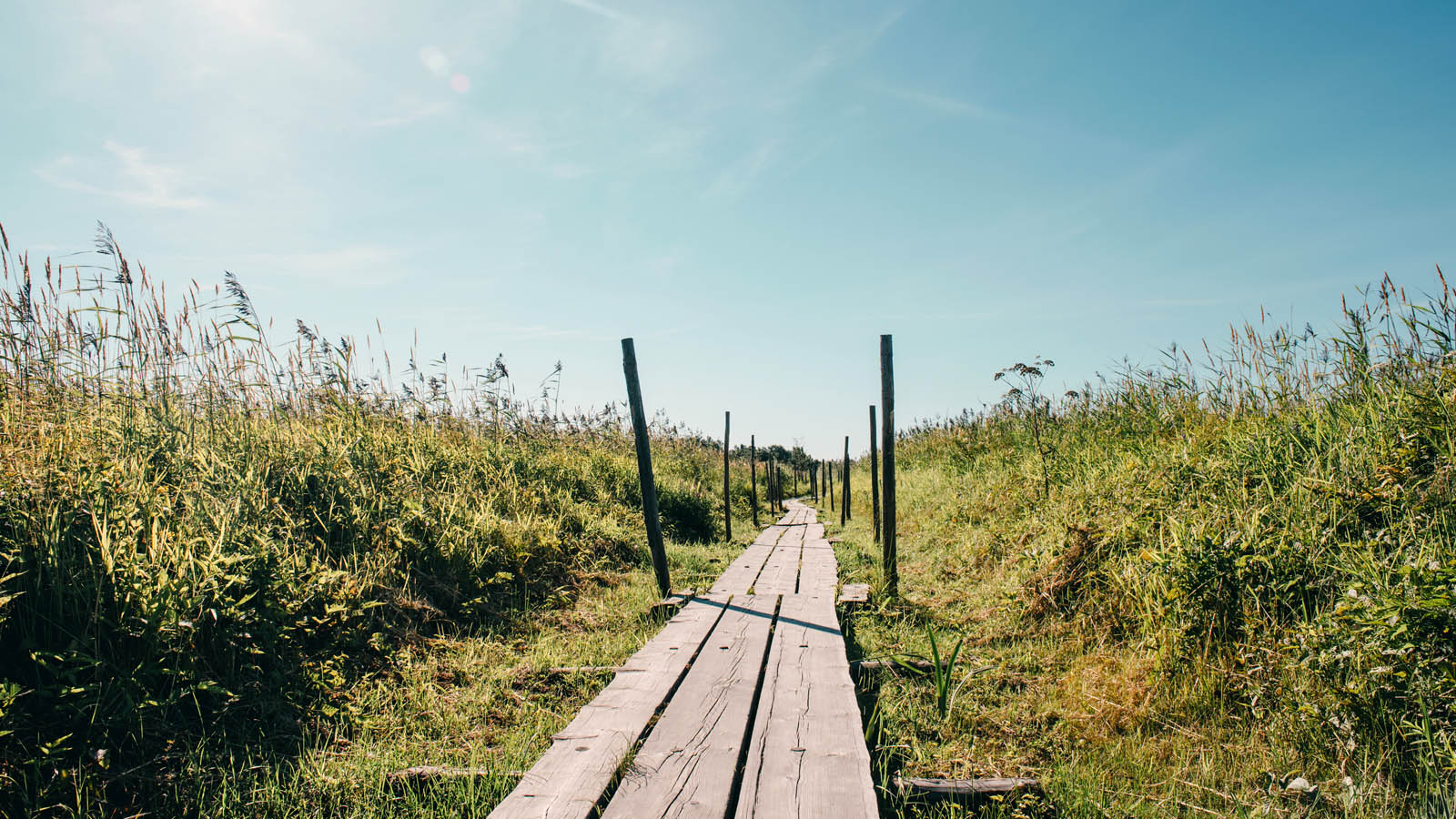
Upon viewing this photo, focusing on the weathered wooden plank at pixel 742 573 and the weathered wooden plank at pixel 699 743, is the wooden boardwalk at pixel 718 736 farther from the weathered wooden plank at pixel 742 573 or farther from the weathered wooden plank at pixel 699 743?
the weathered wooden plank at pixel 742 573

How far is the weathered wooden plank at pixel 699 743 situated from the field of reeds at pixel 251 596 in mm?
584

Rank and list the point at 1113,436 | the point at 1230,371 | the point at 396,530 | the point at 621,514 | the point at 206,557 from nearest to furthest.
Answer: the point at 206,557 → the point at 396,530 → the point at 1230,371 → the point at 1113,436 → the point at 621,514

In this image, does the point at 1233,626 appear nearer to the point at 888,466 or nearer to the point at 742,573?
the point at 888,466

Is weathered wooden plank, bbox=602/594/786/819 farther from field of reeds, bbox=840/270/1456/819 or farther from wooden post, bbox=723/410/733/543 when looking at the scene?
wooden post, bbox=723/410/733/543

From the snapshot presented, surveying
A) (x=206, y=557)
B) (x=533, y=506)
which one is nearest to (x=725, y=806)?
(x=206, y=557)

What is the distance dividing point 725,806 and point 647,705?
2.91 ft

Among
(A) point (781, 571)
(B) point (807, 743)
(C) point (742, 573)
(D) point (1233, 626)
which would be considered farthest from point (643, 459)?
(D) point (1233, 626)

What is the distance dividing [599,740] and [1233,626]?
3.27m

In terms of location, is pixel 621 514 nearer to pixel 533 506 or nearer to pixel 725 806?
pixel 533 506

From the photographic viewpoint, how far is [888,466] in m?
5.96

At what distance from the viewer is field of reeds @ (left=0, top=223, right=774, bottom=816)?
2.51 meters

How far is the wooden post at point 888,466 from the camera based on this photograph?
5.79m

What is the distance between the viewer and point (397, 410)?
22.2 ft

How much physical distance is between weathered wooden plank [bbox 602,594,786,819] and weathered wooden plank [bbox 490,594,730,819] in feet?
0.25
